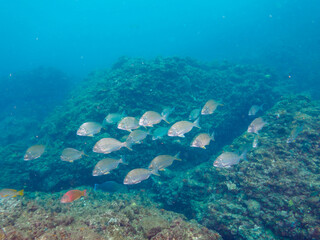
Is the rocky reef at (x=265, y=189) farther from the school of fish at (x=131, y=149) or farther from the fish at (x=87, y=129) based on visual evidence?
the fish at (x=87, y=129)

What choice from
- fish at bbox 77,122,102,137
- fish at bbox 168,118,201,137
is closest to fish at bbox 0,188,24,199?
fish at bbox 77,122,102,137

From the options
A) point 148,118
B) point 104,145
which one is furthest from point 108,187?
point 148,118

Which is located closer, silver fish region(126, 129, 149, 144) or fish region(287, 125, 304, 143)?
fish region(287, 125, 304, 143)

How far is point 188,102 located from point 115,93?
410 centimetres

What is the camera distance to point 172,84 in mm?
10133

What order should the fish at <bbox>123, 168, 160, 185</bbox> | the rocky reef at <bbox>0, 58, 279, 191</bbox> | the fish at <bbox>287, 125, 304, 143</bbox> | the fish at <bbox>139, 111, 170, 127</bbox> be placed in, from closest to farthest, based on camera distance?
the fish at <bbox>123, 168, 160, 185</bbox> → the fish at <bbox>287, 125, 304, 143</bbox> → the fish at <bbox>139, 111, 170, 127</bbox> → the rocky reef at <bbox>0, 58, 279, 191</bbox>

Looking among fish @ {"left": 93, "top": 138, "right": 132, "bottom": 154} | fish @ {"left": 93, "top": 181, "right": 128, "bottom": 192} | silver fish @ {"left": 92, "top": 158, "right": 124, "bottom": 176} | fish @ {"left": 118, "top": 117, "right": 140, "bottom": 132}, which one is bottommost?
fish @ {"left": 93, "top": 181, "right": 128, "bottom": 192}

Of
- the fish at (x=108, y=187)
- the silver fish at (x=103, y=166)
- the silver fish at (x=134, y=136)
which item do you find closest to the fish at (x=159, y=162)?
the silver fish at (x=134, y=136)

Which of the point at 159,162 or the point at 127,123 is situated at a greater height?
the point at 127,123

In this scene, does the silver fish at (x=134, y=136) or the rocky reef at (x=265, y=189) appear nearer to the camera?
the rocky reef at (x=265, y=189)

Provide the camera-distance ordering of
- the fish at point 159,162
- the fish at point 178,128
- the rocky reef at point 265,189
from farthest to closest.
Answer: the fish at point 178,128 → the fish at point 159,162 → the rocky reef at point 265,189

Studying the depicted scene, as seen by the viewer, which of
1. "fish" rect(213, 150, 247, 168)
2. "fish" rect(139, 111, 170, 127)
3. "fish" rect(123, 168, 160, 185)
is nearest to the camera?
"fish" rect(213, 150, 247, 168)

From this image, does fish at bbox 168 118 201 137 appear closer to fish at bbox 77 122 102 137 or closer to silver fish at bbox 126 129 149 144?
silver fish at bbox 126 129 149 144

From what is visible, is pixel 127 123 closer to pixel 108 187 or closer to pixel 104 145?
pixel 104 145
